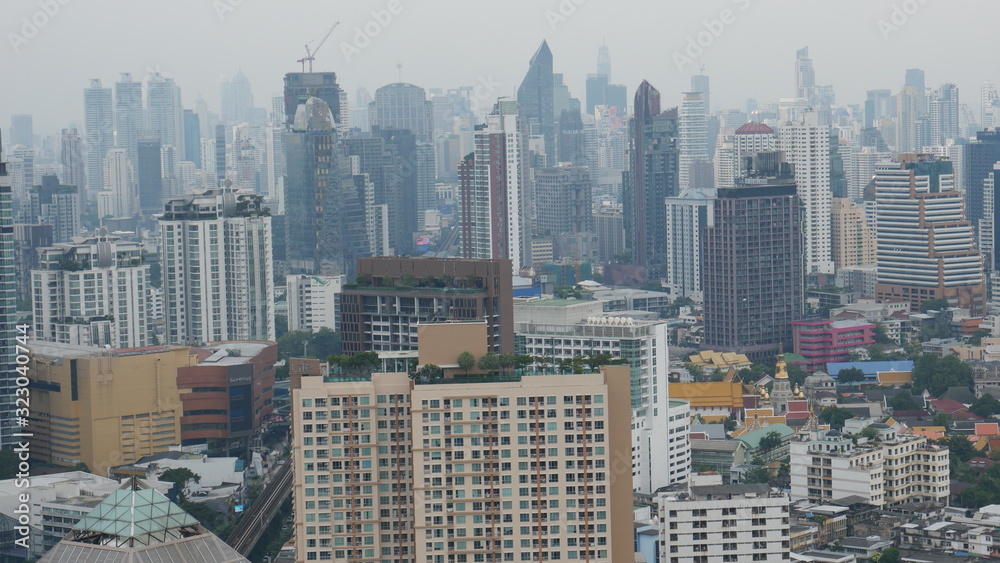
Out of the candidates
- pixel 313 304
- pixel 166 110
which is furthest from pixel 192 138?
pixel 313 304

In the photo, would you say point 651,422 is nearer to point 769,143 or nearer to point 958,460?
point 958,460

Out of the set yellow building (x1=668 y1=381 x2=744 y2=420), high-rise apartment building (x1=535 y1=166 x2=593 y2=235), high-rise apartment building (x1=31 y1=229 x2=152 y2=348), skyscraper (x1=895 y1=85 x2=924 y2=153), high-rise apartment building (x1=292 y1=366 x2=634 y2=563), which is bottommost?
yellow building (x1=668 y1=381 x2=744 y2=420)

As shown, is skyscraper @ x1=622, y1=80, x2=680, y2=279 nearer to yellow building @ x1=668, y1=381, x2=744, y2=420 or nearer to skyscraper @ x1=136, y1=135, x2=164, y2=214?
skyscraper @ x1=136, y1=135, x2=164, y2=214

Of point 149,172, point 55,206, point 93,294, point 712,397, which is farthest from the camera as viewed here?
point 149,172

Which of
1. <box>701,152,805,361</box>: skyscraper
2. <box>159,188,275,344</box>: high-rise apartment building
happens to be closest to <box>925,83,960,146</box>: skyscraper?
<box>701,152,805,361</box>: skyscraper

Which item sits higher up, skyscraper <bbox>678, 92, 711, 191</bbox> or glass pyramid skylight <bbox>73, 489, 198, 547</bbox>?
skyscraper <bbox>678, 92, 711, 191</bbox>

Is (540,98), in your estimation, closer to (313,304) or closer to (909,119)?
(909,119)
